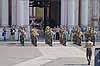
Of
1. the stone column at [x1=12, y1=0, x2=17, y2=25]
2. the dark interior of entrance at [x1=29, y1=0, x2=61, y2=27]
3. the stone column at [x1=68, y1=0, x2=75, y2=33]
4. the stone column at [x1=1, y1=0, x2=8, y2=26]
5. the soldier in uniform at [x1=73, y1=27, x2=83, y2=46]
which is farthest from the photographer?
the dark interior of entrance at [x1=29, y1=0, x2=61, y2=27]

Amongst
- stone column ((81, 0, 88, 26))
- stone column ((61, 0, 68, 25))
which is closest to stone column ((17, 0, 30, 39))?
stone column ((61, 0, 68, 25))

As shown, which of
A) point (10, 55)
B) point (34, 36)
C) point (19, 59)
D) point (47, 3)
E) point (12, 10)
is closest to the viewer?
point (19, 59)

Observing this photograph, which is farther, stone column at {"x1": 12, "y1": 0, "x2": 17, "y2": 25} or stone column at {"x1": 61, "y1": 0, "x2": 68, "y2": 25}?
stone column at {"x1": 61, "y1": 0, "x2": 68, "y2": 25}

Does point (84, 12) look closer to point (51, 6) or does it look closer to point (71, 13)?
point (71, 13)

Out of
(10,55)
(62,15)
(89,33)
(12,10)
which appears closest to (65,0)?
(62,15)

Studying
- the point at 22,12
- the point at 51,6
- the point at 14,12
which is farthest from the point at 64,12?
the point at 51,6

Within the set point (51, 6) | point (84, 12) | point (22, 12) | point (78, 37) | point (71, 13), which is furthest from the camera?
point (51, 6)

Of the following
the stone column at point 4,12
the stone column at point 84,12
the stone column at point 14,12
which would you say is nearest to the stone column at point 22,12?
the stone column at point 14,12

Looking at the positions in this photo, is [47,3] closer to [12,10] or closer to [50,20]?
[50,20]

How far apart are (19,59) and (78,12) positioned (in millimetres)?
21358

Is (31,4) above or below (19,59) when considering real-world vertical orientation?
above

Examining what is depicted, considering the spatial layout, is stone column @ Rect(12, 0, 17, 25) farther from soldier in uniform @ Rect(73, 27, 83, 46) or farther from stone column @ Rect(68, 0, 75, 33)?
soldier in uniform @ Rect(73, 27, 83, 46)

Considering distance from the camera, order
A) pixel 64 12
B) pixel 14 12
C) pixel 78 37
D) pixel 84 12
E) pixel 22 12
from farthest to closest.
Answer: pixel 84 12 < pixel 64 12 < pixel 14 12 < pixel 22 12 < pixel 78 37

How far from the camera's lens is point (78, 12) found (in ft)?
149
